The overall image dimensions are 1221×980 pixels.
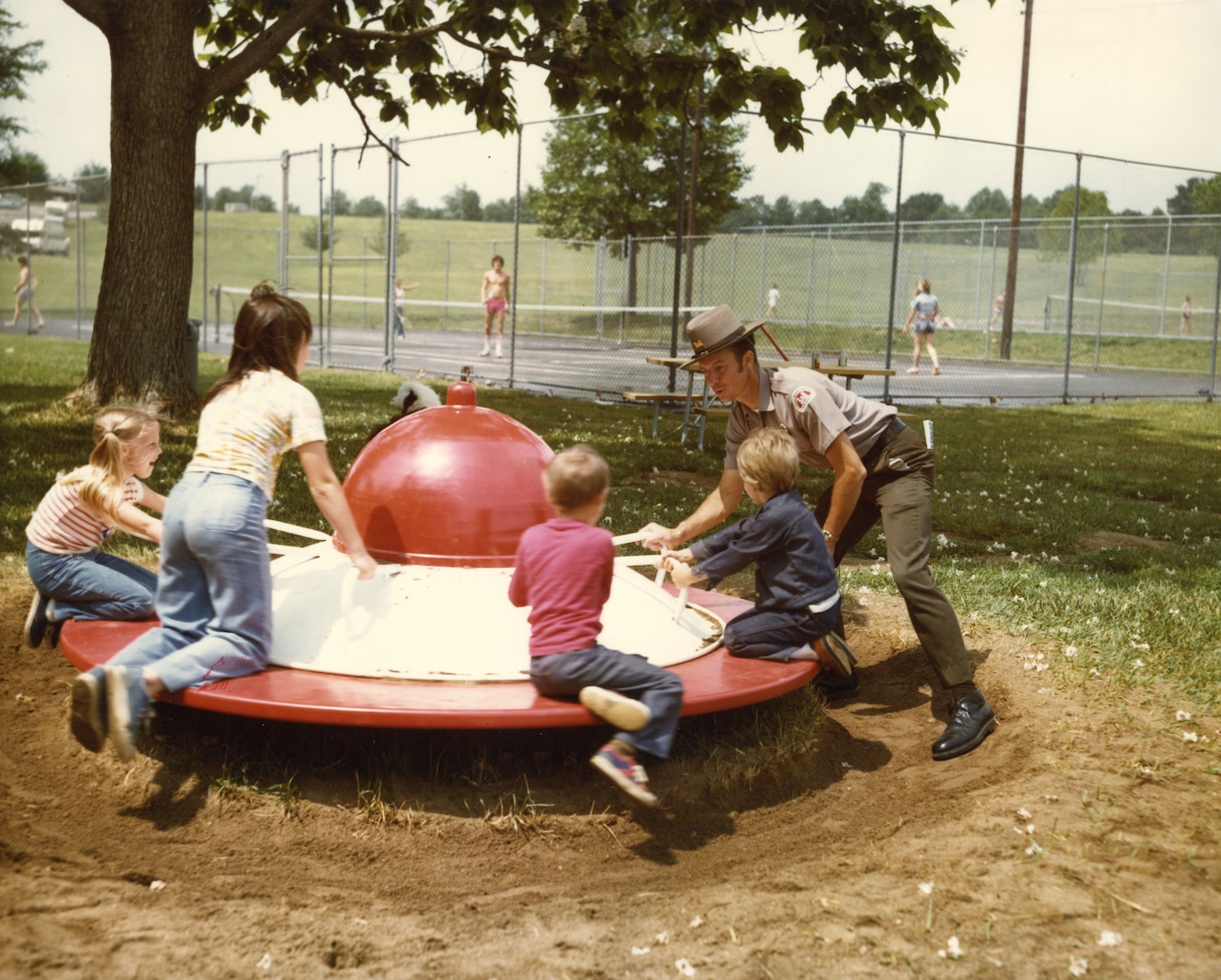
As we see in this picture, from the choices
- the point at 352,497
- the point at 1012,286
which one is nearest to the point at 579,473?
the point at 352,497

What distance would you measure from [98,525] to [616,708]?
254 centimetres

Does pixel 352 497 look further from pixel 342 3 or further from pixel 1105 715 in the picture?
pixel 342 3

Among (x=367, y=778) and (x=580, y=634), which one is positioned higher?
(x=580, y=634)

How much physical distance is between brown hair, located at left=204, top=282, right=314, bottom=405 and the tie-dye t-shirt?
0.13 feet

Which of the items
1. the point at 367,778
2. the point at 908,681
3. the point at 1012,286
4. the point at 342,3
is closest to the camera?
the point at 367,778

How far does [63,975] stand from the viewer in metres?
2.84

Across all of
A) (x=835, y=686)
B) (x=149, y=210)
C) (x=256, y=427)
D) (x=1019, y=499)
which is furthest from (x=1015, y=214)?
(x=256, y=427)

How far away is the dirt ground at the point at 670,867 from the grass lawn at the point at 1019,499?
107 cm

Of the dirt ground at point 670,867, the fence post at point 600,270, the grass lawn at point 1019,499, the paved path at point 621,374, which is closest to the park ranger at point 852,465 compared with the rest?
the dirt ground at point 670,867

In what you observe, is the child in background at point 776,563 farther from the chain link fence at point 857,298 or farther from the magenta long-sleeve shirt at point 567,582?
the chain link fence at point 857,298

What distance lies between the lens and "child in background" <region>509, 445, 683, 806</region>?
3891mm

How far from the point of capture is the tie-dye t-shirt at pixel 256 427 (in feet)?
13.5

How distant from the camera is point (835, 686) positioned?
5387mm

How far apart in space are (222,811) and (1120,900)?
2.74m
